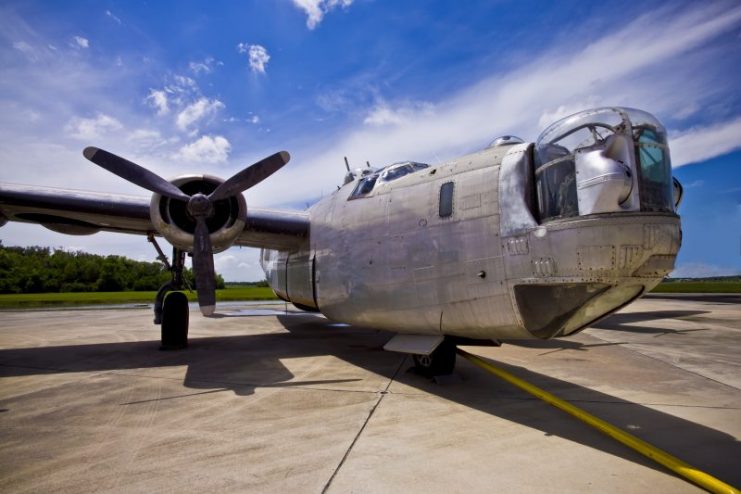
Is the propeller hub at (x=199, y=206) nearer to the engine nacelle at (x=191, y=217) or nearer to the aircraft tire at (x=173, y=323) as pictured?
the engine nacelle at (x=191, y=217)

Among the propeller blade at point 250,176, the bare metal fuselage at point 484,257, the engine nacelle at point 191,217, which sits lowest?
the bare metal fuselage at point 484,257

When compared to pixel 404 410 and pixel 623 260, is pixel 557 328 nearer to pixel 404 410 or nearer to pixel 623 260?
pixel 623 260

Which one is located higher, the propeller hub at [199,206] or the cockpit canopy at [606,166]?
the propeller hub at [199,206]

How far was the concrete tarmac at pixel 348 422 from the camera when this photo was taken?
3.25m

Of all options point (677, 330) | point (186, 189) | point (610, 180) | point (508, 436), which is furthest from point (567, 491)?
point (677, 330)

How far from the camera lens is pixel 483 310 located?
511 cm

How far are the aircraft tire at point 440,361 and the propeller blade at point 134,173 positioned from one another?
587 centimetres

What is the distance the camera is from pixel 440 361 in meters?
6.43

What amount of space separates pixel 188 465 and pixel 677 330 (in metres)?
15.1

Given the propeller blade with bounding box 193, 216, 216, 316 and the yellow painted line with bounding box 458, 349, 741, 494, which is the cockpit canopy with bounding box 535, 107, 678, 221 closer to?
the yellow painted line with bounding box 458, 349, 741, 494

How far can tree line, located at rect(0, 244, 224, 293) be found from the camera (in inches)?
2266

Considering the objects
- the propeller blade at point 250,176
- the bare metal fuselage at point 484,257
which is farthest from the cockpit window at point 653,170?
the propeller blade at point 250,176

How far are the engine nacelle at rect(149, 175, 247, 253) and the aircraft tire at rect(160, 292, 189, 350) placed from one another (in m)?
1.51

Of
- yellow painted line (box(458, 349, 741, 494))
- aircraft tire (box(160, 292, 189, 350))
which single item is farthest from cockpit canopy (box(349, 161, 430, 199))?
aircraft tire (box(160, 292, 189, 350))
